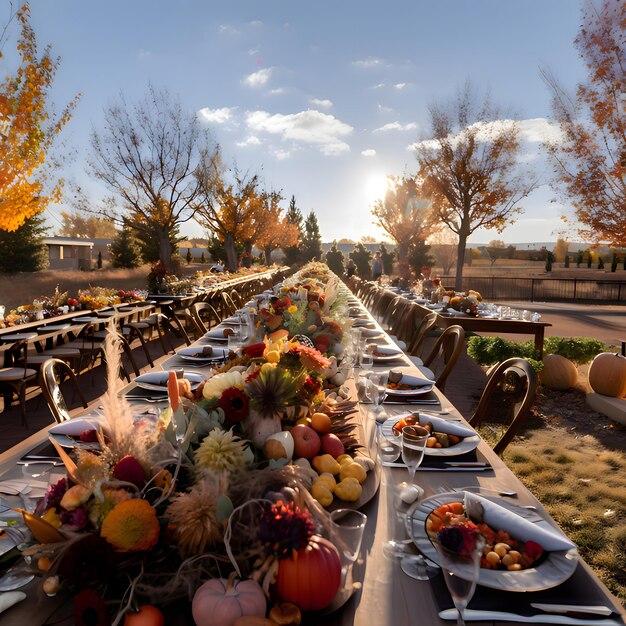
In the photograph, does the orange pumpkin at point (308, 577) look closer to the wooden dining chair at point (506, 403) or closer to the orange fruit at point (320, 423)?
the orange fruit at point (320, 423)

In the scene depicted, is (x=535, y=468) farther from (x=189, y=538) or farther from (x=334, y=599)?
(x=189, y=538)

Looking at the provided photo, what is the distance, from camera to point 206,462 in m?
1.07

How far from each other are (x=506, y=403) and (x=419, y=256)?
90.5 feet

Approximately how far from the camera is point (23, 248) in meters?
27.5

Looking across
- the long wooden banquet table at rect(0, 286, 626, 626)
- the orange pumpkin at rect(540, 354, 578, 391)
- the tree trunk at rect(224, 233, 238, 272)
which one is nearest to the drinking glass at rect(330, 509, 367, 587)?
the long wooden banquet table at rect(0, 286, 626, 626)

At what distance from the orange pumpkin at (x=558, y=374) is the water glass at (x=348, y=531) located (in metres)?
5.68

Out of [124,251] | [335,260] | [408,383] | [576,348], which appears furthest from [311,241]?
[408,383]

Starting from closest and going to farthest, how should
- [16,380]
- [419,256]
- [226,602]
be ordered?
[226,602] < [16,380] < [419,256]

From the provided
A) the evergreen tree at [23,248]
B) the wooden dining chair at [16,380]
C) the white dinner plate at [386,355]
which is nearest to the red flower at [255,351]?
the white dinner plate at [386,355]

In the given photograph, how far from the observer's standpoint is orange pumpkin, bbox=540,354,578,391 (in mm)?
5879

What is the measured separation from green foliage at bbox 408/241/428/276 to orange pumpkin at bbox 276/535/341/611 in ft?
101

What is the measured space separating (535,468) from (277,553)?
10.8ft

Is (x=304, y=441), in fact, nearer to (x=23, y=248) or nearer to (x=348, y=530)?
(x=348, y=530)

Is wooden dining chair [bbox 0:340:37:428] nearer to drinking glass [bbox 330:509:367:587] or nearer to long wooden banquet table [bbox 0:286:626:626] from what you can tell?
long wooden banquet table [bbox 0:286:626:626]
